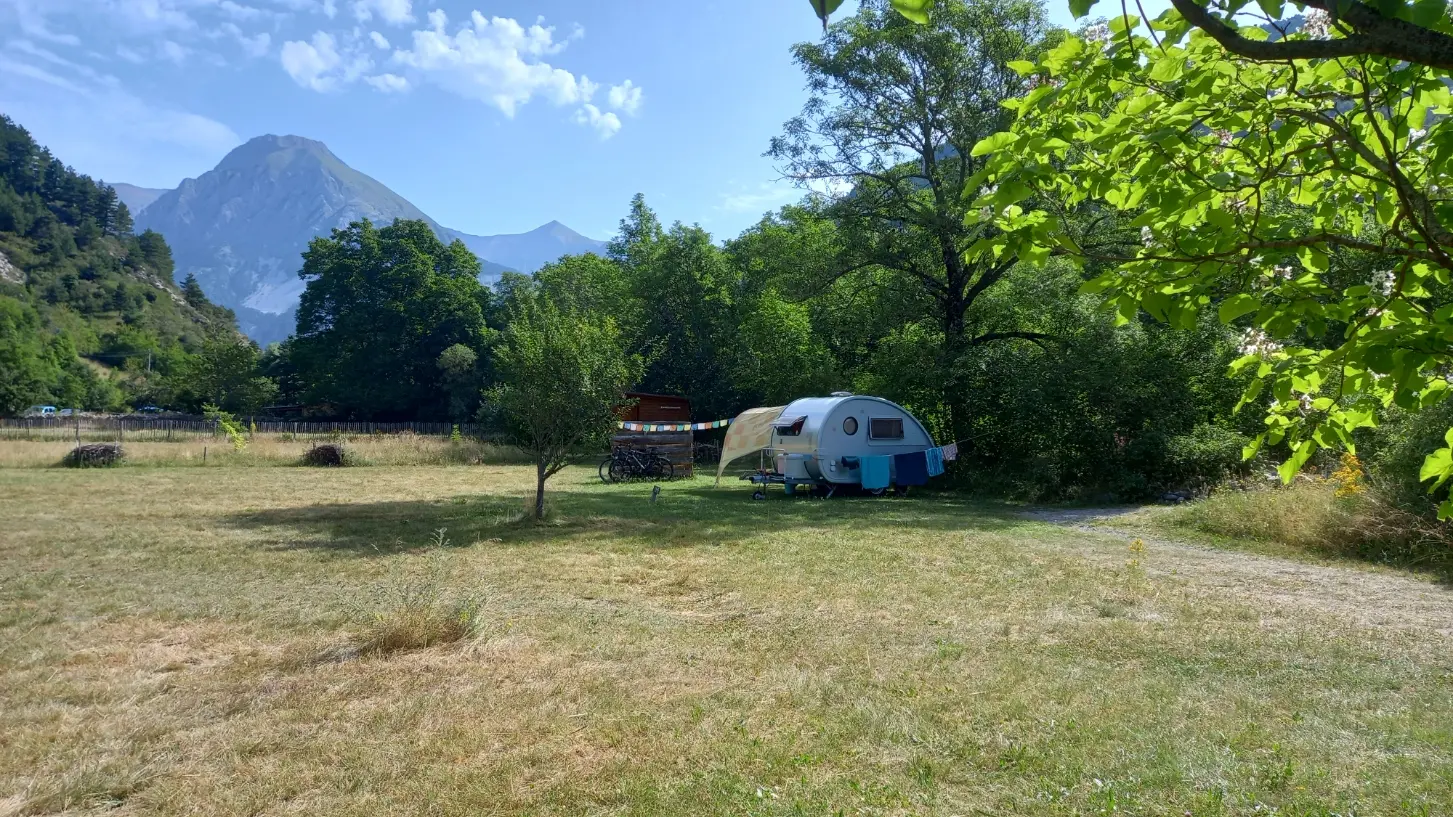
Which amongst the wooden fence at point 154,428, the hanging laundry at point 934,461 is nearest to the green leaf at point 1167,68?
the hanging laundry at point 934,461

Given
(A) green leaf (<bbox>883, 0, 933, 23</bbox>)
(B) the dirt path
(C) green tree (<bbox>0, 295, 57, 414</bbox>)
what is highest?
(C) green tree (<bbox>0, 295, 57, 414</bbox>)

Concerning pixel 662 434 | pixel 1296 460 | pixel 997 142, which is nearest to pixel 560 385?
pixel 997 142

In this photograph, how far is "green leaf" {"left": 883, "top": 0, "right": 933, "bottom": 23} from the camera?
1331 millimetres

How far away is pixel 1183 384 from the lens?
15727mm

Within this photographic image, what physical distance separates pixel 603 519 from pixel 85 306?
10579 cm

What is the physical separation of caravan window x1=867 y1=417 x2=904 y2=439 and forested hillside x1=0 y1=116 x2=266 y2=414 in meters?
46.5

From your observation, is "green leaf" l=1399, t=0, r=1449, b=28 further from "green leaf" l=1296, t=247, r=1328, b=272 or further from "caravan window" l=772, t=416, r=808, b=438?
"caravan window" l=772, t=416, r=808, b=438

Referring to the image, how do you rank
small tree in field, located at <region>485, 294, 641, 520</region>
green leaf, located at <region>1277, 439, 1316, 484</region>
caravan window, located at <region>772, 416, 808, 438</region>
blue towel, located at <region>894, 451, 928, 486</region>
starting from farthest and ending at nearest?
blue towel, located at <region>894, 451, 928, 486</region>
caravan window, located at <region>772, 416, 808, 438</region>
small tree in field, located at <region>485, 294, 641, 520</region>
green leaf, located at <region>1277, 439, 1316, 484</region>

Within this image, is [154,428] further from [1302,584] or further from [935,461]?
[1302,584]

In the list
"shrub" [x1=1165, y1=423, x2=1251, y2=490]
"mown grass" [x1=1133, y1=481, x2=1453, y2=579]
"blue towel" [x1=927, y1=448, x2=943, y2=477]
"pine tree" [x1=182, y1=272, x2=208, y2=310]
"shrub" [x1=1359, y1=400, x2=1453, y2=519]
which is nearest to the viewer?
"mown grass" [x1=1133, y1=481, x2=1453, y2=579]

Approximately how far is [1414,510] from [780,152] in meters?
15.2

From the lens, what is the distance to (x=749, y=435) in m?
19.7

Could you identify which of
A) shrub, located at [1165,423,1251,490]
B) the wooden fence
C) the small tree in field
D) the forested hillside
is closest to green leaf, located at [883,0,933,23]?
the small tree in field

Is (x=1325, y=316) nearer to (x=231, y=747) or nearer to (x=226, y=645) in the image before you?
(x=231, y=747)
